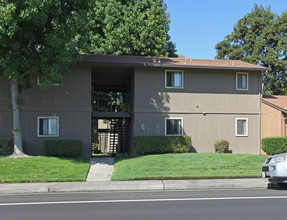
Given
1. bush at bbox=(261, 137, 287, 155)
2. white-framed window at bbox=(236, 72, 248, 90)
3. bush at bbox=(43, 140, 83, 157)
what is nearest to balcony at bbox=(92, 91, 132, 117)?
bush at bbox=(43, 140, 83, 157)

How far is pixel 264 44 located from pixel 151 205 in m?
33.7

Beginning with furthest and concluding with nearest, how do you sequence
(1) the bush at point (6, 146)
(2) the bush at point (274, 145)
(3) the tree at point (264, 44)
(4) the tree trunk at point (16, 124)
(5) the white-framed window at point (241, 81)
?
(3) the tree at point (264, 44), (5) the white-framed window at point (241, 81), (2) the bush at point (274, 145), (1) the bush at point (6, 146), (4) the tree trunk at point (16, 124)

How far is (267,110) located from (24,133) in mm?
15009

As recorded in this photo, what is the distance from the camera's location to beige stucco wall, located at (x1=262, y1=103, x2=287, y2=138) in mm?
18781

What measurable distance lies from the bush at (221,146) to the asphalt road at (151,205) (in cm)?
863

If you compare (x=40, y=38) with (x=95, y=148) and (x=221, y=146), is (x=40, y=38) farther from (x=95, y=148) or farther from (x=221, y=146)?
(x=95, y=148)

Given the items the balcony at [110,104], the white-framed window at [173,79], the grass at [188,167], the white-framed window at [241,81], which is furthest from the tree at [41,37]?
the white-framed window at [241,81]

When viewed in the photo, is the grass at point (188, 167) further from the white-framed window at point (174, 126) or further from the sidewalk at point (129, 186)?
the white-framed window at point (174, 126)

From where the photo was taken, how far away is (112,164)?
15.4 metres

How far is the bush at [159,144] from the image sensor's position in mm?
17656

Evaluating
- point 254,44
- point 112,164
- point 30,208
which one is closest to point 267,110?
point 112,164

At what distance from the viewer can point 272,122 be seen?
19.3m

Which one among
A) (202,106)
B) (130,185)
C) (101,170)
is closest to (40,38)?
(101,170)

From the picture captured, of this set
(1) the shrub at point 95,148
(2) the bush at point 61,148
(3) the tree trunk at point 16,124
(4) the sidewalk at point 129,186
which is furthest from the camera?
(1) the shrub at point 95,148
